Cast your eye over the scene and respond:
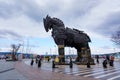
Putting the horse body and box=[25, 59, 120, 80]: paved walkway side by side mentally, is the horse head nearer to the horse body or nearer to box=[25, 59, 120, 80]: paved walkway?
the horse body

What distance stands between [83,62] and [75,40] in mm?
3857

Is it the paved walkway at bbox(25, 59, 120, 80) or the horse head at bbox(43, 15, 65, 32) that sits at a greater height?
the horse head at bbox(43, 15, 65, 32)

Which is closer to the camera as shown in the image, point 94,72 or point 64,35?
point 94,72

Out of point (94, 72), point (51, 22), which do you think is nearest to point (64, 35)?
point (51, 22)

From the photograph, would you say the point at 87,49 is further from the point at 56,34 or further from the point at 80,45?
the point at 56,34

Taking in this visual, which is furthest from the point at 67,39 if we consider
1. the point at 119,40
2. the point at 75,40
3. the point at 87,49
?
the point at 119,40

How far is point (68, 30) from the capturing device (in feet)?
124

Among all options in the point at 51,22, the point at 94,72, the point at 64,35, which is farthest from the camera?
the point at 51,22

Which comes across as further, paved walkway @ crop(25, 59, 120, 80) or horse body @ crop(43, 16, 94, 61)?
horse body @ crop(43, 16, 94, 61)

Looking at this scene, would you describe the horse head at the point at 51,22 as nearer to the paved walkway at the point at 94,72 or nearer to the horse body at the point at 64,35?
the horse body at the point at 64,35

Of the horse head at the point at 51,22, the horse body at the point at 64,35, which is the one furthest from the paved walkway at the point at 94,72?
the horse head at the point at 51,22

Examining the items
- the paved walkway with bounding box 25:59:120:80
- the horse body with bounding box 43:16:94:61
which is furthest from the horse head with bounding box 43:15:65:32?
the paved walkway with bounding box 25:59:120:80

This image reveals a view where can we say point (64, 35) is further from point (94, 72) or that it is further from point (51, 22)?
point (94, 72)

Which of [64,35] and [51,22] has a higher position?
[51,22]
